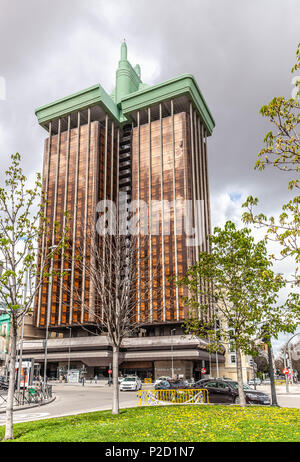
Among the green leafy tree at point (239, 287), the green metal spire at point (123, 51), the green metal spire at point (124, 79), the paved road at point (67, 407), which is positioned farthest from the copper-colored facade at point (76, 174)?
the green leafy tree at point (239, 287)

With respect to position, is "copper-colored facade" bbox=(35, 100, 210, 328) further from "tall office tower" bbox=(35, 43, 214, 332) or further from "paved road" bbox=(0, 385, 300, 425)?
"paved road" bbox=(0, 385, 300, 425)

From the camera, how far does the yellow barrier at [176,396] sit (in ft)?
72.7

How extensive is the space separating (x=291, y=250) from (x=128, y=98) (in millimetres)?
109220

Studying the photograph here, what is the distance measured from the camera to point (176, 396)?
23.5 metres

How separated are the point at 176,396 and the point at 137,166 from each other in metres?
84.3

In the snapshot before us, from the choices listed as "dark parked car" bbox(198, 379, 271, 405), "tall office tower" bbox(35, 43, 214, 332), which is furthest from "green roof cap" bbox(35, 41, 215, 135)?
"dark parked car" bbox(198, 379, 271, 405)

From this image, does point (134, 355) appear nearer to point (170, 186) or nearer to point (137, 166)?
point (170, 186)

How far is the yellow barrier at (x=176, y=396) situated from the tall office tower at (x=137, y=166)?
60.1 metres

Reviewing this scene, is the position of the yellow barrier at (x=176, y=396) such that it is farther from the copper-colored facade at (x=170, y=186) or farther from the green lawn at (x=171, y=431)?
the copper-colored facade at (x=170, y=186)

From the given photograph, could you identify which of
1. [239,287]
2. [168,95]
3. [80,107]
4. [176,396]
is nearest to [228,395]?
[176,396]

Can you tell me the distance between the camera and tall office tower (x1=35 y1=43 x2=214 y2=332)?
91062 millimetres

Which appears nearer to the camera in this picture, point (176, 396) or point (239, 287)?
point (239, 287)

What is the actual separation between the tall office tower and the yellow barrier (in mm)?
60075

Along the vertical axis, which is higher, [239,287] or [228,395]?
[239,287]
